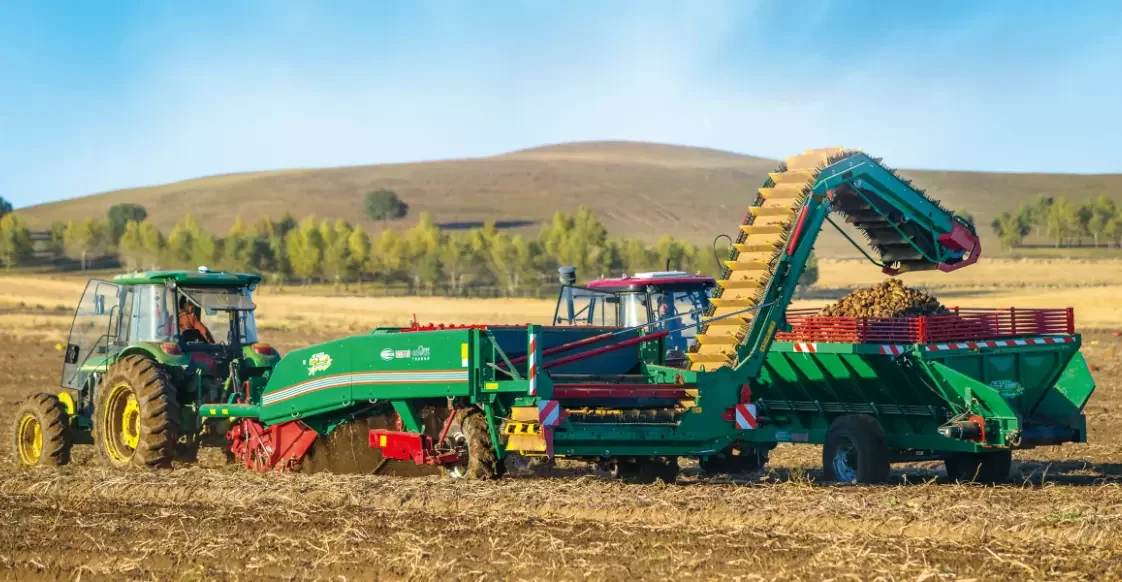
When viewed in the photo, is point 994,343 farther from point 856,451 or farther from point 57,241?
point 57,241

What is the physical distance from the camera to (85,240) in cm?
12575

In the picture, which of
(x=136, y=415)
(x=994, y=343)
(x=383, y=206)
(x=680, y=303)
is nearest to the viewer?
(x=994, y=343)

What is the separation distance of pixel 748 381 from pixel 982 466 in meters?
2.61

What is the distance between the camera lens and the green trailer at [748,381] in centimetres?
1229

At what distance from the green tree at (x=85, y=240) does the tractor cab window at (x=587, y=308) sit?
376 feet

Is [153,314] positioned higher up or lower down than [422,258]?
lower down

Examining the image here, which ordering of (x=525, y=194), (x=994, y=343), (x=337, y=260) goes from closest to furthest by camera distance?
(x=994, y=343) < (x=337, y=260) < (x=525, y=194)

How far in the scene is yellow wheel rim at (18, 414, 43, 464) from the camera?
15688mm

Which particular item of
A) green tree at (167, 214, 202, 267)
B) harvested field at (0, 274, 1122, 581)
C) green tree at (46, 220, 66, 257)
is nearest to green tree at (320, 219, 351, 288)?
green tree at (167, 214, 202, 267)

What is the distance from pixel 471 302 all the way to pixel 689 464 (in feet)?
207

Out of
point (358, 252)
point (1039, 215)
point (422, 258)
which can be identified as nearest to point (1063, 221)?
point (1039, 215)

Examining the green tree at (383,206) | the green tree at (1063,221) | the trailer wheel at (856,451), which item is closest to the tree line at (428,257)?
the green tree at (383,206)

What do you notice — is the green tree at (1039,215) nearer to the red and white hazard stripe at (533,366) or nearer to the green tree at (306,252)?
the green tree at (306,252)

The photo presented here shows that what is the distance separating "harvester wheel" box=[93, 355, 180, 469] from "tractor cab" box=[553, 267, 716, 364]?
4429 mm
